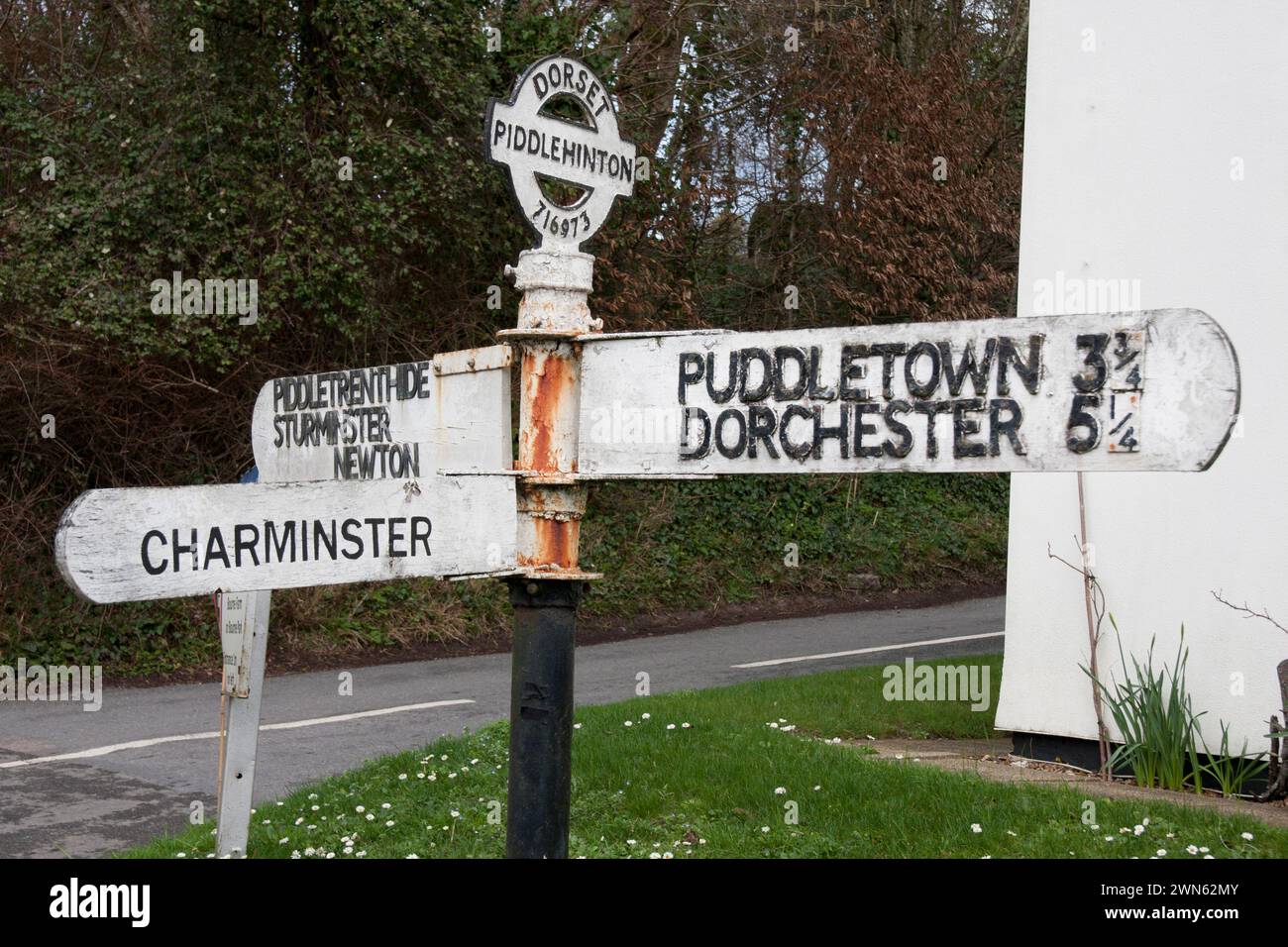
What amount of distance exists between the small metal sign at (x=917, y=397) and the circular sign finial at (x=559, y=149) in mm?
302

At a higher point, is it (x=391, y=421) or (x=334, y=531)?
(x=391, y=421)

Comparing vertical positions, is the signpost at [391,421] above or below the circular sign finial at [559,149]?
below

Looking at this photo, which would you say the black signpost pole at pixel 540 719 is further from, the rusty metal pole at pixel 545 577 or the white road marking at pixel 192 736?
the white road marking at pixel 192 736

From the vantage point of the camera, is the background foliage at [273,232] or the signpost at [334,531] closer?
the signpost at [334,531]

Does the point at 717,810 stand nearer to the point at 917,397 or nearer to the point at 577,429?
the point at 577,429

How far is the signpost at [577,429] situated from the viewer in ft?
6.64

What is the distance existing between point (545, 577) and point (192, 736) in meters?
7.46

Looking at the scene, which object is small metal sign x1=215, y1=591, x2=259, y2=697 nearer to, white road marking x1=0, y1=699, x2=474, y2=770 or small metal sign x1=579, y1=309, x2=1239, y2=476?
small metal sign x1=579, y1=309, x2=1239, y2=476

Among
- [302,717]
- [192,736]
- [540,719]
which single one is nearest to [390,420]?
[540,719]

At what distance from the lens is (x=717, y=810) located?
5.98 metres

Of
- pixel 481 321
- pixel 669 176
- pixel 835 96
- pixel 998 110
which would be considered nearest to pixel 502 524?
pixel 481 321

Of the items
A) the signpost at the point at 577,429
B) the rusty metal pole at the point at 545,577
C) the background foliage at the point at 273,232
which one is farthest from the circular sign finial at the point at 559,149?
the background foliage at the point at 273,232

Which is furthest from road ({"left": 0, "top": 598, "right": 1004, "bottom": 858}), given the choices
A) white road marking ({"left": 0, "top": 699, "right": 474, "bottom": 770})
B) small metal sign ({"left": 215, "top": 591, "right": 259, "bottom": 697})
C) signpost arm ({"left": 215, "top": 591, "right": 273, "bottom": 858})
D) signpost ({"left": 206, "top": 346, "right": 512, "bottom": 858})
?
signpost ({"left": 206, "top": 346, "right": 512, "bottom": 858})

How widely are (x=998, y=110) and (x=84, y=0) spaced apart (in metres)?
13.5
